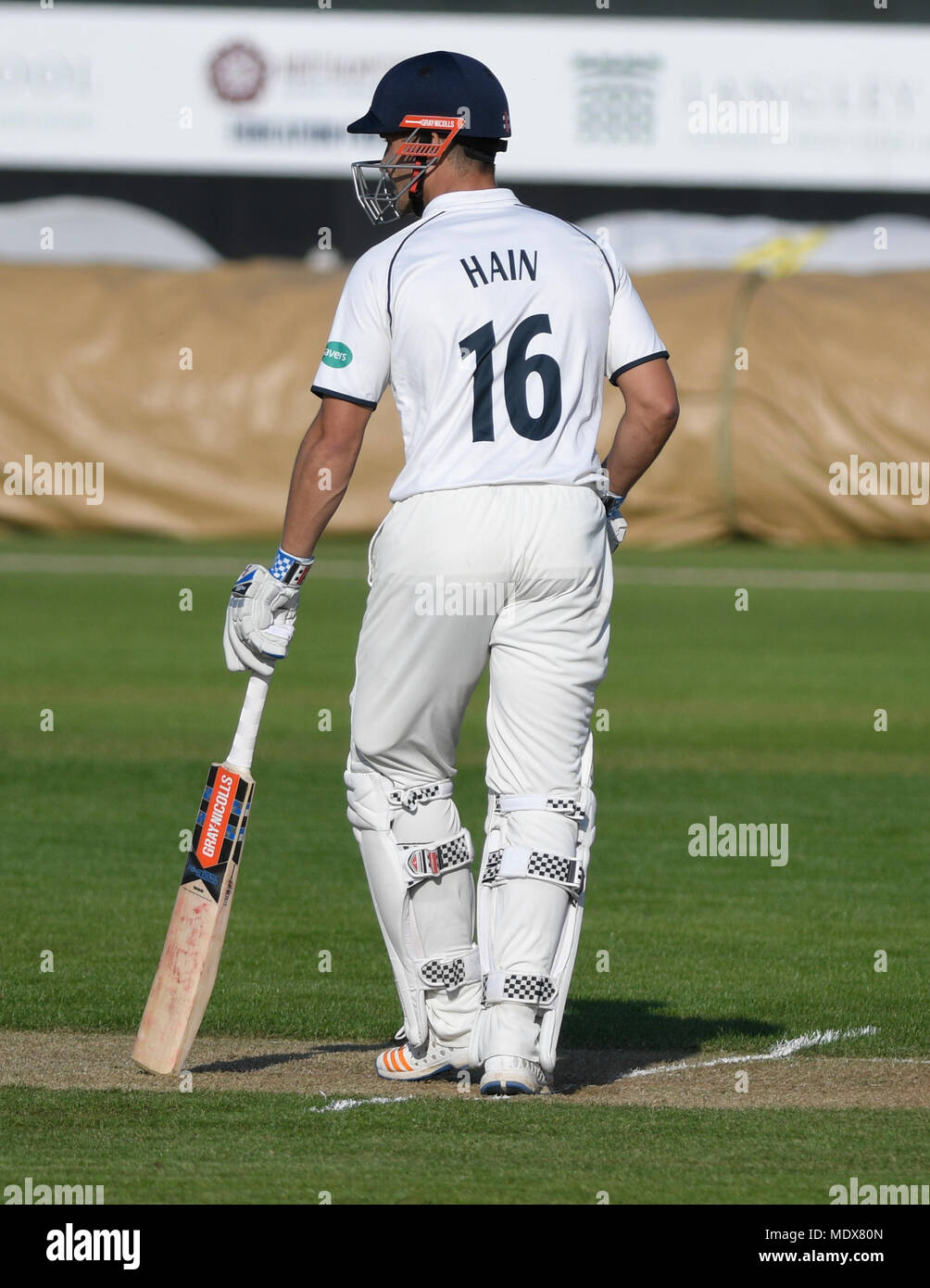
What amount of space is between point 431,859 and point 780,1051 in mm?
1305

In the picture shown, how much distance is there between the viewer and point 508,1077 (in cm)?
553

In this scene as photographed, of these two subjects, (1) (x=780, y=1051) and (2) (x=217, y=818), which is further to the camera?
(1) (x=780, y=1051)

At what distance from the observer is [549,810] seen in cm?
561

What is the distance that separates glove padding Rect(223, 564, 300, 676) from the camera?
18.6ft

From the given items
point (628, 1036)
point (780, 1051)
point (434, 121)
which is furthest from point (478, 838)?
point (434, 121)

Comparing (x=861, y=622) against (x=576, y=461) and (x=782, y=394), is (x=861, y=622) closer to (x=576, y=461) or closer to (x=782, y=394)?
(x=782, y=394)

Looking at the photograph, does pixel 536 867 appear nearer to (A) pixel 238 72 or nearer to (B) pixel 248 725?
(B) pixel 248 725

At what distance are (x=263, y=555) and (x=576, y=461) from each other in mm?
17237
